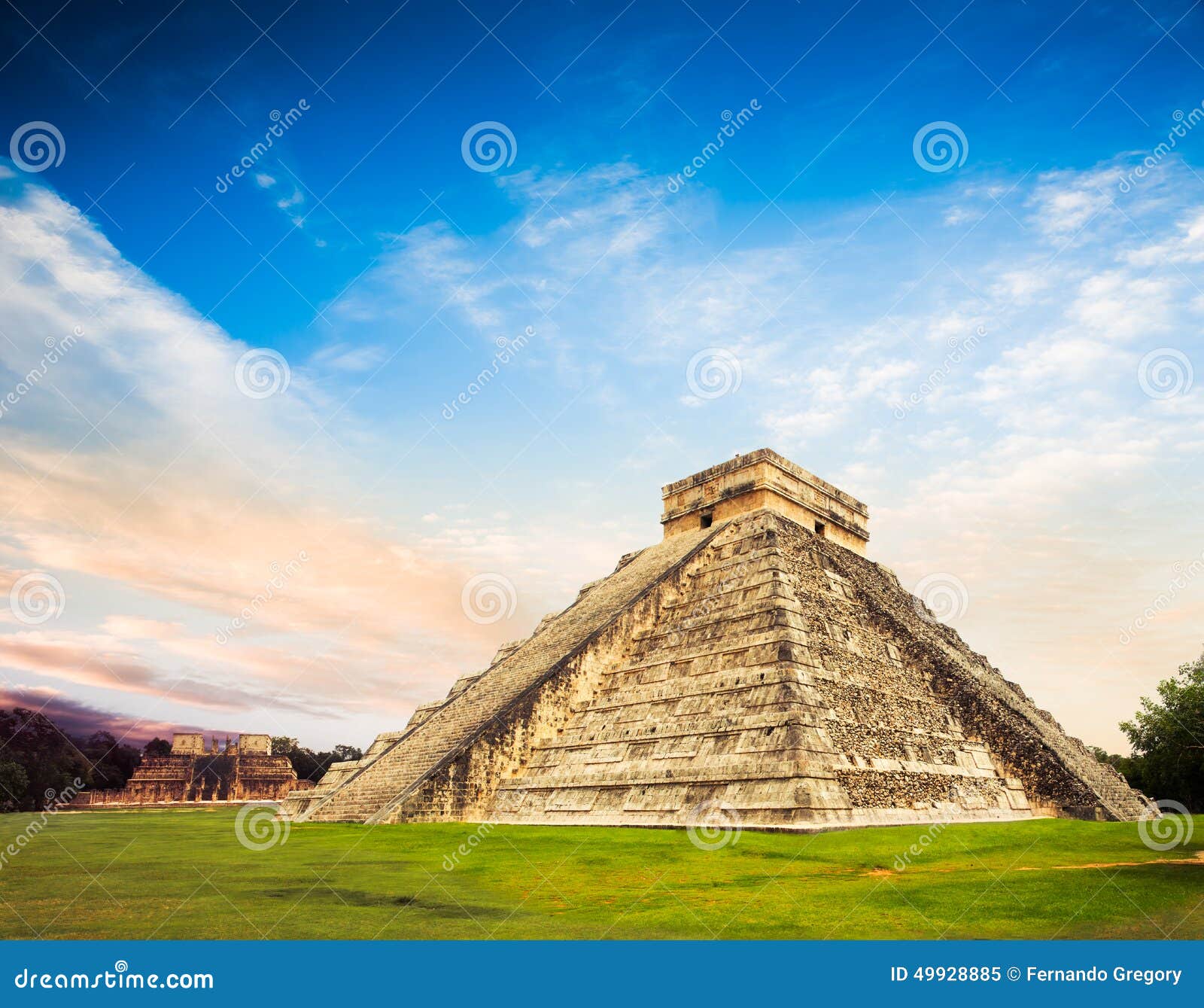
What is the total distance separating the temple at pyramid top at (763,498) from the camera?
78.5ft

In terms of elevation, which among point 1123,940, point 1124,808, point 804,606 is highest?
point 804,606

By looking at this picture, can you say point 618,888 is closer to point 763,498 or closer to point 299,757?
point 763,498

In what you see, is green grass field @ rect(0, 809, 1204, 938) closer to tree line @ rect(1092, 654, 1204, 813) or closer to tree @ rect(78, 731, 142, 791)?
tree line @ rect(1092, 654, 1204, 813)

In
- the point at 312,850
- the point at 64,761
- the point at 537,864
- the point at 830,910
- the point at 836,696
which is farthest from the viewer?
the point at 64,761

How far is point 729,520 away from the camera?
23.8m

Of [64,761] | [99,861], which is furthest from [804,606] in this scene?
[64,761]

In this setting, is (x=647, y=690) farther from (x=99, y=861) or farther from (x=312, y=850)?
(x=99, y=861)

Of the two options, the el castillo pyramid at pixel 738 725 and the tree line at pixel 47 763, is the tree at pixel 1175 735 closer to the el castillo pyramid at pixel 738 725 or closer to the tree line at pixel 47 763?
the el castillo pyramid at pixel 738 725

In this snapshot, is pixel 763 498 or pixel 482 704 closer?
pixel 482 704

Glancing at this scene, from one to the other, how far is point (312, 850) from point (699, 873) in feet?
20.3

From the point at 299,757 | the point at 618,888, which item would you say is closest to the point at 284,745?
the point at 299,757

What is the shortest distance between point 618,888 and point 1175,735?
9.35 m

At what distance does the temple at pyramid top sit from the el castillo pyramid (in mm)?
592

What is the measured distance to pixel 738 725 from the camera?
1448 cm
